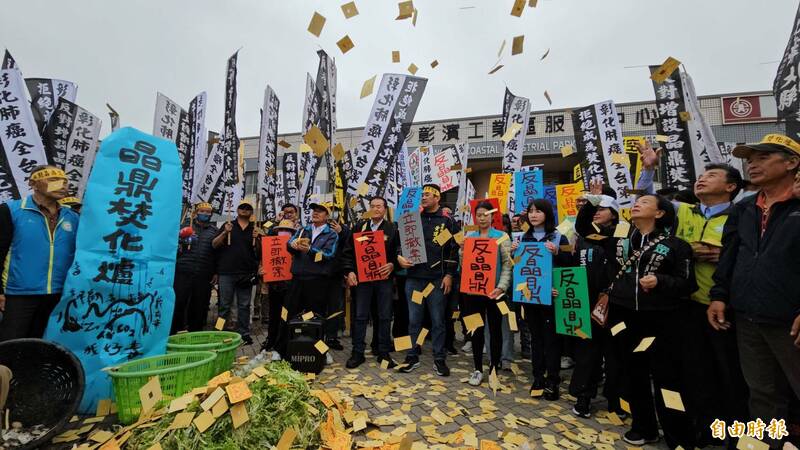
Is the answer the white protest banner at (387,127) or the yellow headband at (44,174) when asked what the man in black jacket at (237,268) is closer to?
the white protest banner at (387,127)

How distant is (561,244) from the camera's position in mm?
4062

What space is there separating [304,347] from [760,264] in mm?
4374

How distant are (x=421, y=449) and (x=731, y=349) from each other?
262 centimetres

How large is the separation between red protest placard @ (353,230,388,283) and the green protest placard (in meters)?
2.19

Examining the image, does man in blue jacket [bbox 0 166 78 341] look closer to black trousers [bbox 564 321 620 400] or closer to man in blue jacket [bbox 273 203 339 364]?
man in blue jacket [bbox 273 203 339 364]

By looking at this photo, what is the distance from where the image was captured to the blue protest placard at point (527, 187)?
21.4ft

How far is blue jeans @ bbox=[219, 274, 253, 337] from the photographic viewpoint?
5914 millimetres

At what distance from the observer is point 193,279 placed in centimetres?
600

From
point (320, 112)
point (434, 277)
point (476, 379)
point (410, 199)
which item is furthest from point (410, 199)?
point (476, 379)

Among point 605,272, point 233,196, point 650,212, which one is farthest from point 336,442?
point 233,196

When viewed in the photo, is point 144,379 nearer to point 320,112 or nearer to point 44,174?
point 44,174

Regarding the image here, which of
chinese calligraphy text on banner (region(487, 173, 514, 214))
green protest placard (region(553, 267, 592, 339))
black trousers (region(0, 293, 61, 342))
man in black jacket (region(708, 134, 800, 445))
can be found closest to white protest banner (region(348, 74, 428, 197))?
chinese calligraphy text on banner (region(487, 173, 514, 214))

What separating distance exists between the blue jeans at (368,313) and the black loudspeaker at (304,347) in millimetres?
585

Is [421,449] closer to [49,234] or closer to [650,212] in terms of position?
[650,212]
